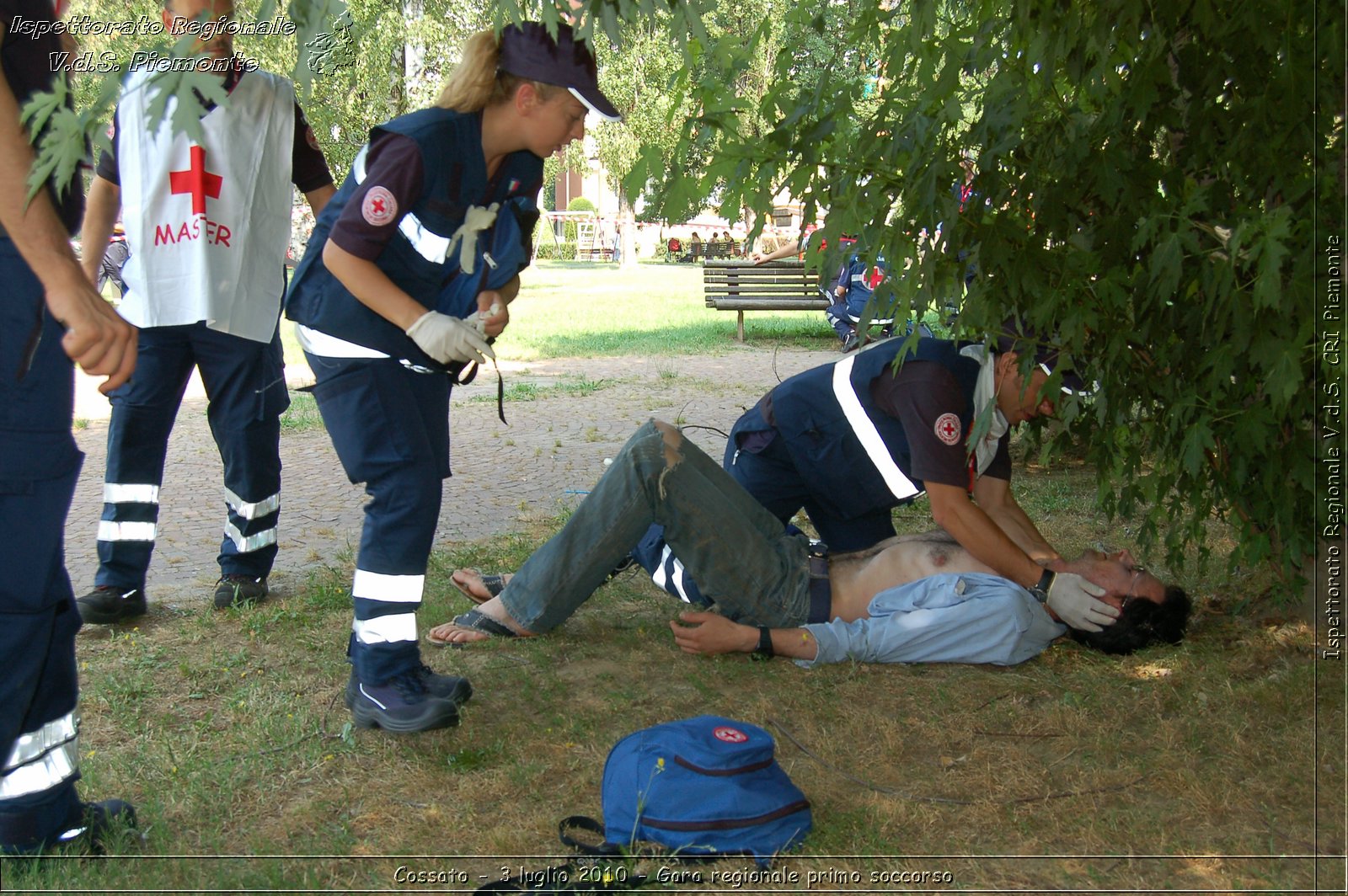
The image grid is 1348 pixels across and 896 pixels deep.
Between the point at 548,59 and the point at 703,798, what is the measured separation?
1820mm

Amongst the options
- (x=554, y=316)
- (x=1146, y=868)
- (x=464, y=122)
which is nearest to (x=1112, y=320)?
(x=1146, y=868)

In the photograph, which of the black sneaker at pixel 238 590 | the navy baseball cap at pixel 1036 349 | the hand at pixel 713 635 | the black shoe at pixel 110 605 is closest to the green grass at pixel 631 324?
the black sneaker at pixel 238 590

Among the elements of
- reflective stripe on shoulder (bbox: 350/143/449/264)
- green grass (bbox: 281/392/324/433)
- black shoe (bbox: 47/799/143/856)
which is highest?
reflective stripe on shoulder (bbox: 350/143/449/264)

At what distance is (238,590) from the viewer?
4.01 metres

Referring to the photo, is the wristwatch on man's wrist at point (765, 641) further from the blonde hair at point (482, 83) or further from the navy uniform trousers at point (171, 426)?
the navy uniform trousers at point (171, 426)

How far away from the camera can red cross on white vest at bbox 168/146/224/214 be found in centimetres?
373

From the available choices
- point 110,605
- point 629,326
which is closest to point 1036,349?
point 110,605

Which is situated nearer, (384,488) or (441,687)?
(384,488)

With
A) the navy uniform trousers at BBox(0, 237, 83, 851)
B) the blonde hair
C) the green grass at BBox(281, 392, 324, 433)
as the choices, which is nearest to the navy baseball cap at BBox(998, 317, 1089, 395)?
the blonde hair

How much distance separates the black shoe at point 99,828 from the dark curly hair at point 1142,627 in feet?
8.82

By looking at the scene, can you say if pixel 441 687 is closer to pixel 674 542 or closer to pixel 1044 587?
pixel 674 542

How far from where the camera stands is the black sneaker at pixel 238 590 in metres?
3.97

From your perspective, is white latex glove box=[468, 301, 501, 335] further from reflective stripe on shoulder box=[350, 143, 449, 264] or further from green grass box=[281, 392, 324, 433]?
green grass box=[281, 392, 324, 433]

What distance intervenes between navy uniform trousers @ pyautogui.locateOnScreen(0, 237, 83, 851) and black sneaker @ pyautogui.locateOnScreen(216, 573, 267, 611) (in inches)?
67.5
